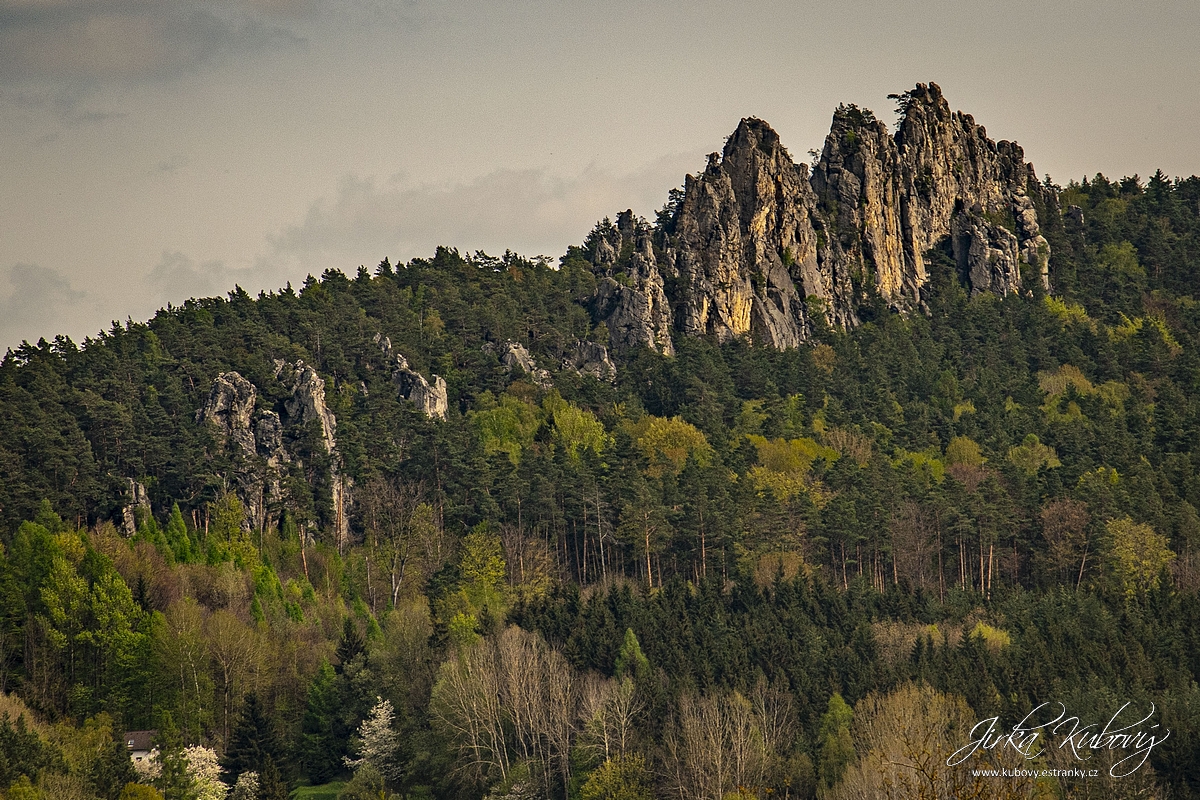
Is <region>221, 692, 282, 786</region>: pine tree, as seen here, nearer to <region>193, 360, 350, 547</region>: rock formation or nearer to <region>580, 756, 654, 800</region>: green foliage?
<region>580, 756, 654, 800</region>: green foliage

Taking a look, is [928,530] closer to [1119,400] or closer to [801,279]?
[1119,400]

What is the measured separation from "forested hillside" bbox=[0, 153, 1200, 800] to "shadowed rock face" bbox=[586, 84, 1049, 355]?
359cm

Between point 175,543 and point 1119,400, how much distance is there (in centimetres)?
8803

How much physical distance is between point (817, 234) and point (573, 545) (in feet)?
223

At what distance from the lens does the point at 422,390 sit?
390 feet

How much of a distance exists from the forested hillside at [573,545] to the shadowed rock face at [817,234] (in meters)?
3.59

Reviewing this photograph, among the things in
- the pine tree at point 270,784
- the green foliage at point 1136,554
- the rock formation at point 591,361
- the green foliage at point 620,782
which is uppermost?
the rock formation at point 591,361

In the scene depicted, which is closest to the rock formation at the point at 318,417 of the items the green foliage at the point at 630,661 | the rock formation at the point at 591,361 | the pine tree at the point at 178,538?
the pine tree at the point at 178,538

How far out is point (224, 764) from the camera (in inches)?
2785

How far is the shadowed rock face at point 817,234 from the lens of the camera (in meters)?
150

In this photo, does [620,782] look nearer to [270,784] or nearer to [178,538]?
[270,784]

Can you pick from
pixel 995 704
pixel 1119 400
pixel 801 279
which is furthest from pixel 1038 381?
pixel 995 704

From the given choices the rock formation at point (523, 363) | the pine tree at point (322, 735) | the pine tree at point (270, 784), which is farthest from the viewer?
the rock formation at point (523, 363)

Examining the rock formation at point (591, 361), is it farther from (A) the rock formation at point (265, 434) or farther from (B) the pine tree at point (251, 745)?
(B) the pine tree at point (251, 745)
